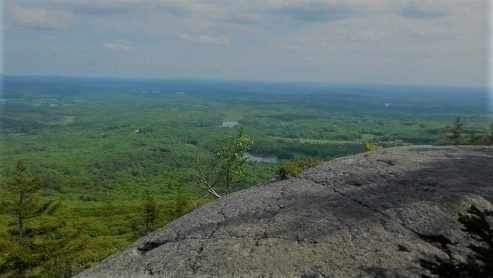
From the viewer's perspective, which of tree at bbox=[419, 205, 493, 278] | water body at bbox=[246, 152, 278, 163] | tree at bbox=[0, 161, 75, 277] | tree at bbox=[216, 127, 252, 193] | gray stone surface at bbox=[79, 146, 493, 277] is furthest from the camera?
water body at bbox=[246, 152, 278, 163]

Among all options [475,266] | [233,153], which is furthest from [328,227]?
[233,153]

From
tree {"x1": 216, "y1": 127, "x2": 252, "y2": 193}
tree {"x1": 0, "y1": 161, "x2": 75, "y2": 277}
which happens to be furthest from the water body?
tree {"x1": 216, "y1": 127, "x2": 252, "y2": 193}

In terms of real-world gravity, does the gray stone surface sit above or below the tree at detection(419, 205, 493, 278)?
below

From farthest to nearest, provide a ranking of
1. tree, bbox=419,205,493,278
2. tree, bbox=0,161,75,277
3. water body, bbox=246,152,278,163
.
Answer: water body, bbox=246,152,278,163 < tree, bbox=0,161,75,277 < tree, bbox=419,205,493,278

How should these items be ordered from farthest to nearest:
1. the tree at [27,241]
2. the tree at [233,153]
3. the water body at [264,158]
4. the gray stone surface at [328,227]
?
the water body at [264,158], the tree at [27,241], the tree at [233,153], the gray stone surface at [328,227]

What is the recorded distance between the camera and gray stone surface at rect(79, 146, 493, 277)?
365 inches

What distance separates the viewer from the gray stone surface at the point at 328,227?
30.4 feet

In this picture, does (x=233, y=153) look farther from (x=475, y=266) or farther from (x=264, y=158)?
(x=264, y=158)

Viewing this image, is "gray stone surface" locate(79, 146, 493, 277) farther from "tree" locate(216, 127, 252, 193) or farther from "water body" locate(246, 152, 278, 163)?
"water body" locate(246, 152, 278, 163)

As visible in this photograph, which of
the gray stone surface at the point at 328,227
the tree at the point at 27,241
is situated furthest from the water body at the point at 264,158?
the gray stone surface at the point at 328,227

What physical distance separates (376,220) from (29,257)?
3313 cm

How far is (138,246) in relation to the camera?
40.0 ft

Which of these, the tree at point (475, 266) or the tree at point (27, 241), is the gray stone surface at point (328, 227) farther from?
the tree at point (27, 241)

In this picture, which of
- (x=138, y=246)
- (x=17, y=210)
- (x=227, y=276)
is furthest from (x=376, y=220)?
(x=17, y=210)
